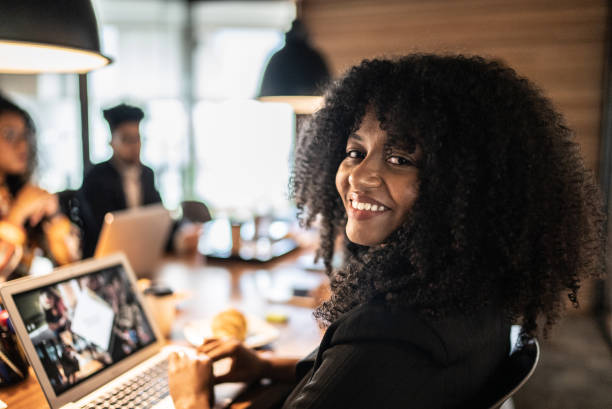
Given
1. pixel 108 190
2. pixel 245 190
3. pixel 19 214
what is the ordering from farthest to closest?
1. pixel 245 190
2. pixel 108 190
3. pixel 19 214

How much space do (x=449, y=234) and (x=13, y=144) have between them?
2.18 metres

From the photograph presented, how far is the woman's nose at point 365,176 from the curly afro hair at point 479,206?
0.08 metres

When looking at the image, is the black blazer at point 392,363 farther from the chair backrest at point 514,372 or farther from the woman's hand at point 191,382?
the woman's hand at point 191,382

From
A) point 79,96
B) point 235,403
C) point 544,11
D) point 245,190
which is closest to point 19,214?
point 235,403

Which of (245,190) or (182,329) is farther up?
(182,329)

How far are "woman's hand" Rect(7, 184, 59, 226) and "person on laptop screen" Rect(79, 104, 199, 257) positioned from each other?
1.54 feet

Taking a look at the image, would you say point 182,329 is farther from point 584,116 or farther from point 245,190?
point 245,190

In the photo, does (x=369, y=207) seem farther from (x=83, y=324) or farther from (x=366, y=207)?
(x=83, y=324)

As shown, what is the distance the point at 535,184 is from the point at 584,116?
3.25m

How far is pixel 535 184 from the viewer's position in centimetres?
93

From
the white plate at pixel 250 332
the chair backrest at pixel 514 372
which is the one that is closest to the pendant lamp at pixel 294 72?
the white plate at pixel 250 332

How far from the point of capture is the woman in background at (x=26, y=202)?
87.4 inches

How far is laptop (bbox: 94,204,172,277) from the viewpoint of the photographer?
5.87 ft

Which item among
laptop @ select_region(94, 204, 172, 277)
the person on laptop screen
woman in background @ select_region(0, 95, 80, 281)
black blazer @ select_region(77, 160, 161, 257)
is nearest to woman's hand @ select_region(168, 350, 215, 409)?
laptop @ select_region(94, 204, 172, 277)
